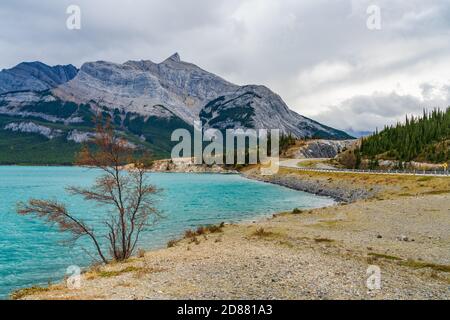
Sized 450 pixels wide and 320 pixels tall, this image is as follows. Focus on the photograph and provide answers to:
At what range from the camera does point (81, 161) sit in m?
33.1

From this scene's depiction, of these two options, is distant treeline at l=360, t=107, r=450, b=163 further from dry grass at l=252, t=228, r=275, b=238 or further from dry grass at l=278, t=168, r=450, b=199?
dry grass at l=252, t=228, r=275, b=238

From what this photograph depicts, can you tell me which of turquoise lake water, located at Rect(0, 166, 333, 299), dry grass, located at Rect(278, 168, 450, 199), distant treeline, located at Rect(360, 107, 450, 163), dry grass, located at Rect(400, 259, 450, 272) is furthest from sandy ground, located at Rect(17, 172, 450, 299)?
distant treeline, located at Rect(360, 107, 450, 163)

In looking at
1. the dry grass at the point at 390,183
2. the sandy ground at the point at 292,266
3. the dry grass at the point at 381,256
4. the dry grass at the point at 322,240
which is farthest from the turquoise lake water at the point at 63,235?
the dry grass at the point at 381,256

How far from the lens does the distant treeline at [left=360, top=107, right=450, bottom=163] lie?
14430 cm

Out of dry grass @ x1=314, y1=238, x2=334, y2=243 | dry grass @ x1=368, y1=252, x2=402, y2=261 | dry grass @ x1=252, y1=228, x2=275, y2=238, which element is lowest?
dry grass @ x1=252, y1=228, x2=275, y2=238

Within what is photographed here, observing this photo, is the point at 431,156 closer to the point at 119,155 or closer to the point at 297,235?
the point at 297,235

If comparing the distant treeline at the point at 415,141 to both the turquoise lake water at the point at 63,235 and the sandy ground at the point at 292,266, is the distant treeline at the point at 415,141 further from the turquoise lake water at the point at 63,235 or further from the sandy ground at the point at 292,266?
the sandy ground at the point at 292,266

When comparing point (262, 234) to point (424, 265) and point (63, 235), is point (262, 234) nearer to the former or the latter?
point (424, 265)

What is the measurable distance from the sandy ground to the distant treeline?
11122 cm

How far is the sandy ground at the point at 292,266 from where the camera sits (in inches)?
747

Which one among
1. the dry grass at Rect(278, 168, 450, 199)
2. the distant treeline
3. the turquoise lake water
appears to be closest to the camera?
the turquoise lake water

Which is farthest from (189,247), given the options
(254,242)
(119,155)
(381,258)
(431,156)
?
(431,156)

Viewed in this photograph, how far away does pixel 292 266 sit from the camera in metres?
24.6
